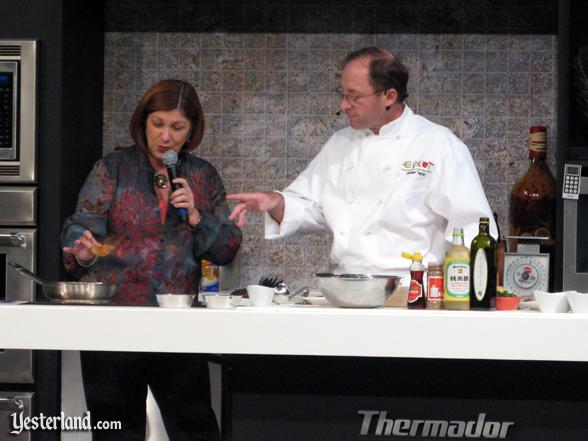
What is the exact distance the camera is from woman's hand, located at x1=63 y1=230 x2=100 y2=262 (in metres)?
3.16

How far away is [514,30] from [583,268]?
119 cm

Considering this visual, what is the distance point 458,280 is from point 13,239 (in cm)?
193

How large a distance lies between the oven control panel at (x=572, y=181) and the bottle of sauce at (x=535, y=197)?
0.26 metres

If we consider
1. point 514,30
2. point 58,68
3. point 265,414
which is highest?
point 514,30

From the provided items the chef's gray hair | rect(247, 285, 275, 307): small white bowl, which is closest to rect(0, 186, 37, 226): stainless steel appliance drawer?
the chef's gray hair

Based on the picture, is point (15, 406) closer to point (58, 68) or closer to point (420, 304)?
point (58, 68)

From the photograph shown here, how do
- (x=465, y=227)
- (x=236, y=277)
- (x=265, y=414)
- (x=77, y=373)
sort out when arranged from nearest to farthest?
(x=265, y=414)
(x=77, y=373)
(x=465, y=227)
(x=236, y=277)

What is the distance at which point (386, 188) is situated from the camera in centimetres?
375

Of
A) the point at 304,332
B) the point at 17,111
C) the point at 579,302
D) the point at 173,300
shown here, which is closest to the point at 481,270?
the point at 579,302

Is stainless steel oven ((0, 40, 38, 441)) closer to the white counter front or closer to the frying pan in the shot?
the frying pan

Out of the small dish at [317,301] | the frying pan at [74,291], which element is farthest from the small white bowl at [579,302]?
the frying pan at [74,291]

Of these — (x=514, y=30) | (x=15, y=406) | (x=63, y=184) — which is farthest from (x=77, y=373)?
(x=514, y=30)

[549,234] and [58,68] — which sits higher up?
[58,68]

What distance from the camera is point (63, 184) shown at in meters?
3.83
